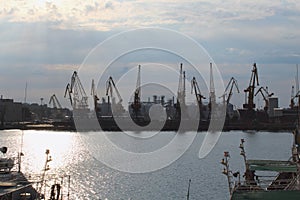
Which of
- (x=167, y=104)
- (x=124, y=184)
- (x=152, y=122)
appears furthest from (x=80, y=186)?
(x=167, y=104)

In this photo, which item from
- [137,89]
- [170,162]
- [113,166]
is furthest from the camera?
[137,89]

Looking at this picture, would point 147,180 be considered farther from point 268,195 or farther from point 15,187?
point 268,195

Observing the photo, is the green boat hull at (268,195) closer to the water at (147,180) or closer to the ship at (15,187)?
the ship at (15,187)

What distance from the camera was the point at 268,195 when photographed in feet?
53.5

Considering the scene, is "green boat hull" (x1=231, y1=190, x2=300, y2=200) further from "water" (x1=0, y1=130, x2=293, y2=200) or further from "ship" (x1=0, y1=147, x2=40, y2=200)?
"water" (x1=0, y1=130, x2=293, y2=200)

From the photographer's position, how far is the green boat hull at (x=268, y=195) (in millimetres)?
16125

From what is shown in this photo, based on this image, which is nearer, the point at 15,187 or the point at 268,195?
the point at 268,195

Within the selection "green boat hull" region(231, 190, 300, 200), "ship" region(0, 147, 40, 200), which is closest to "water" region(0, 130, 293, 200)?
"ship" region(0, 147, 40, 200)

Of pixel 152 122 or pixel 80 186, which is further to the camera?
pixel 152 122

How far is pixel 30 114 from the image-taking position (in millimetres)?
177125

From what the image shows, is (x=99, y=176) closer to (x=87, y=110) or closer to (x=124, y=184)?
(x=124, y=184)

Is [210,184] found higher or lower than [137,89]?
lower

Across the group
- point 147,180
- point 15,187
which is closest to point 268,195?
point 15,187

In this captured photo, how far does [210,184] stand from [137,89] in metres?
96.3
